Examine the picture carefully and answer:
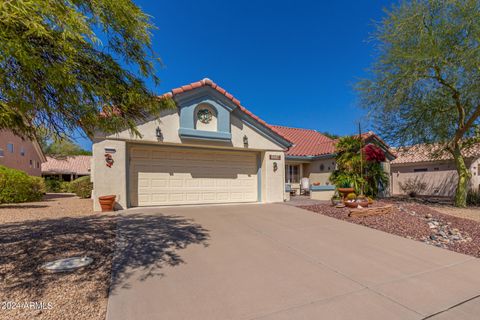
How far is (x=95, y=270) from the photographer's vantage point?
396 centimetres

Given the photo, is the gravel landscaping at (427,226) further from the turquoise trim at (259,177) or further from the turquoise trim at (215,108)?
the turquoise trim at (215,108)

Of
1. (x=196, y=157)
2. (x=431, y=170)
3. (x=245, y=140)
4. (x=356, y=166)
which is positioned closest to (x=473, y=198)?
(x=431, y=170)

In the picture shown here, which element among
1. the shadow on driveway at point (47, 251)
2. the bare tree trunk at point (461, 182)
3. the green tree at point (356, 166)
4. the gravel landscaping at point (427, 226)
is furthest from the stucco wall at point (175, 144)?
the bare tree trunk at point (461, 182)

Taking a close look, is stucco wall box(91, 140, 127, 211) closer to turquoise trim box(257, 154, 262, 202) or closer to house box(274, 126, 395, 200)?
turquoise trim box(257, 154, 262, 202)

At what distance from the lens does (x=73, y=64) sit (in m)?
3.44

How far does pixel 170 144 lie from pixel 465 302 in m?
9.33

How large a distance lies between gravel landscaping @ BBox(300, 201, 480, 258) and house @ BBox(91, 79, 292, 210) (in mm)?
4039

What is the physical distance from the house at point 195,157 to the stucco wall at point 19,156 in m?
15.6

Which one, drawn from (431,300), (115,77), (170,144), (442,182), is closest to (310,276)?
(431,300)

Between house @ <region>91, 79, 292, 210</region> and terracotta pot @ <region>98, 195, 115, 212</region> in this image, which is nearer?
terracotta pot @ <region>98, 195, 115, 212</region>

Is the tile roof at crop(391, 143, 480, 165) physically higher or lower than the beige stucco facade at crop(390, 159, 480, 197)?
higher

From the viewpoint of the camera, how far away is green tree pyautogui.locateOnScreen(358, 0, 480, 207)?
9758 millimetres

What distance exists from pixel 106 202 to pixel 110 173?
1.03 meters

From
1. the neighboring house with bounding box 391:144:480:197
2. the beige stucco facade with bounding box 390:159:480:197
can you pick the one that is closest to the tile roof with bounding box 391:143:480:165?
the neighboring house with bounding box 391:144:480:197
